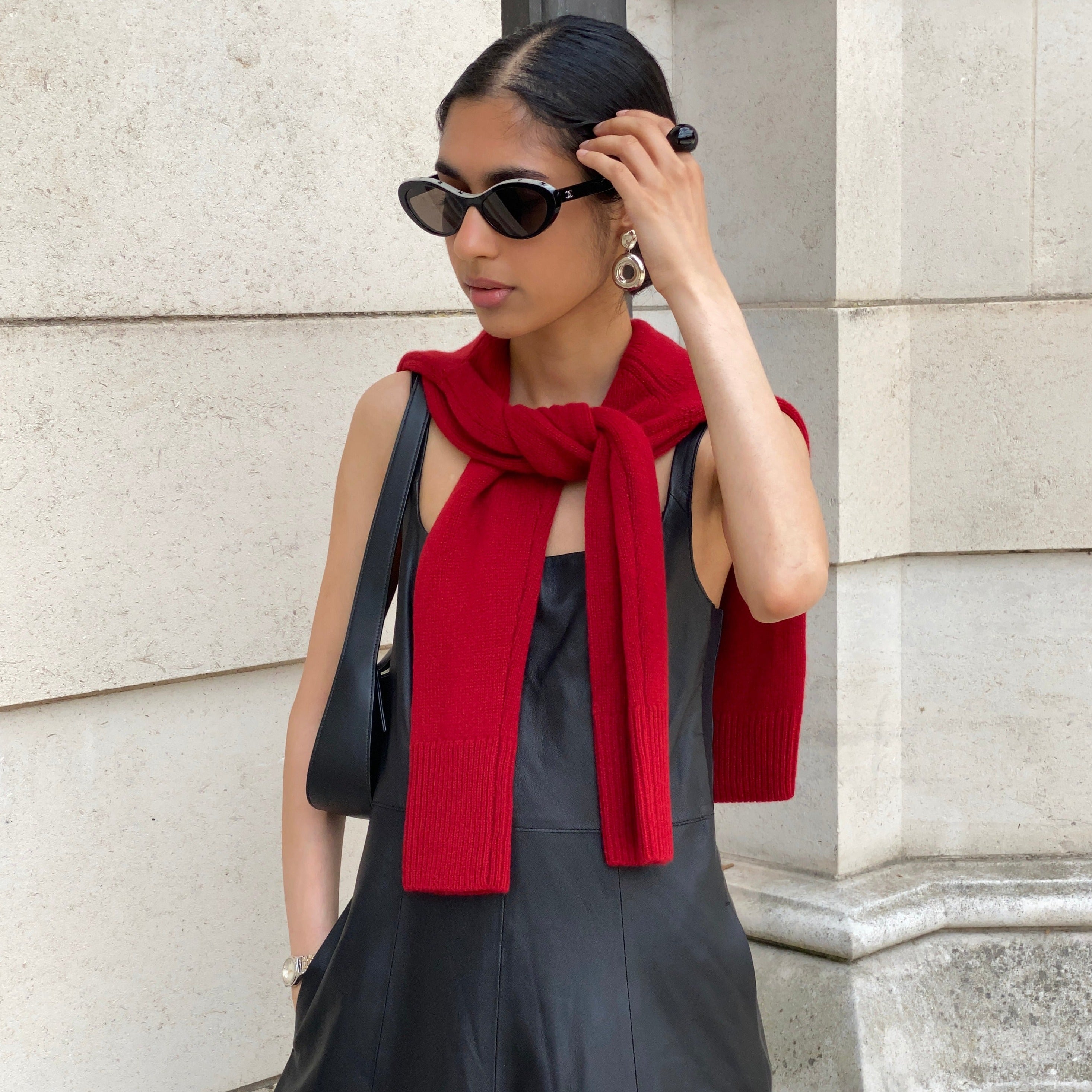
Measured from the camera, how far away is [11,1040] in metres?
2.62

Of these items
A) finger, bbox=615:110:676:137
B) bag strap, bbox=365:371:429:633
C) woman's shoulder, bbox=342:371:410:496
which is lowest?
bag strap, bbox=365:371:429:633

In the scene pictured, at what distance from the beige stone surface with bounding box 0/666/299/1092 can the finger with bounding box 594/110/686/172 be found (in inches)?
67.0

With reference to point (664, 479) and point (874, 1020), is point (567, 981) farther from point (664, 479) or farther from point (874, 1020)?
point (874, 1020)

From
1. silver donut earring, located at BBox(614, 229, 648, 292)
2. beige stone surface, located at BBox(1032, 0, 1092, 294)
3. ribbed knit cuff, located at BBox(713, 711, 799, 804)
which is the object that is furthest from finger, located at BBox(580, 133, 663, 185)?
beige stone surface, located at BBox(1032, 0, 1092, 294)

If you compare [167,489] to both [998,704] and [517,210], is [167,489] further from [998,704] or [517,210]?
[998,704]

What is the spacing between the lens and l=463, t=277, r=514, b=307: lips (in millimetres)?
1729

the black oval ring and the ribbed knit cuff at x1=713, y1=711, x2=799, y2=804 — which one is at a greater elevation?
the black oval ring

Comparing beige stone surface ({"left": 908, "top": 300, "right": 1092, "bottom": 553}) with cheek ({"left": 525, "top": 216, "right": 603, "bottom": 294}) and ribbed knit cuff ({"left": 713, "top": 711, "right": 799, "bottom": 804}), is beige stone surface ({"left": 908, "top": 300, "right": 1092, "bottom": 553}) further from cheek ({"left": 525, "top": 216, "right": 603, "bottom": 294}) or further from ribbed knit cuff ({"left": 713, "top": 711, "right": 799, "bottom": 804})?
cheek ({"left": 525, "top": 216, "right": 603, "bottom": 294})

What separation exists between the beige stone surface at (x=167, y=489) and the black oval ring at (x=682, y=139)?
1.41m

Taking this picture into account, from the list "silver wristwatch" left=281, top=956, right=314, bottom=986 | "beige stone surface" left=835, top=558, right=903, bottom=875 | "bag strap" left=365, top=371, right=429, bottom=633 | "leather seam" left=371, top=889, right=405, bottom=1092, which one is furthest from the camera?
"beige stone surface" left=835, top=558, right=903, bottom=875

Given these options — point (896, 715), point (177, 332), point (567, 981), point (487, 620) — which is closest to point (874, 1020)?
point (896, 715)

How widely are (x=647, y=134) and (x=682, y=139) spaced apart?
61mm

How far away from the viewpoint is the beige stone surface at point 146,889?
2.64 metres

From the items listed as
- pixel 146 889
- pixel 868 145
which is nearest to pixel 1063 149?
pixel 868 145
